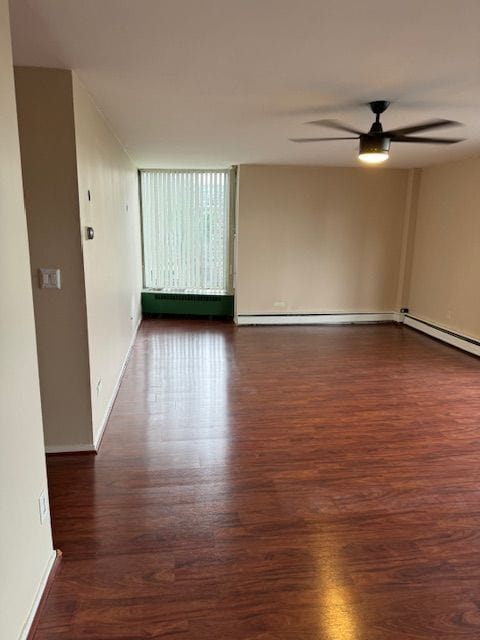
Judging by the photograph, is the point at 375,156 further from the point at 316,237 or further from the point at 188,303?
the point at 188,303

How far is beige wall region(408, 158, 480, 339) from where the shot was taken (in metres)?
5.32

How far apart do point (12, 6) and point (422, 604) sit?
3.03 meters

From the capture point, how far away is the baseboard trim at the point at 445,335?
531 centimetres

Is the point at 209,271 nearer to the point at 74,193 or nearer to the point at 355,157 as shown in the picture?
the point at 355,157

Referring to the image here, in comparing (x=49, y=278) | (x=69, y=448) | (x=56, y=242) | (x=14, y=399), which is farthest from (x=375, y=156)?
(x=69, y=448)

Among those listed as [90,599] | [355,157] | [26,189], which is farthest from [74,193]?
[355,157]

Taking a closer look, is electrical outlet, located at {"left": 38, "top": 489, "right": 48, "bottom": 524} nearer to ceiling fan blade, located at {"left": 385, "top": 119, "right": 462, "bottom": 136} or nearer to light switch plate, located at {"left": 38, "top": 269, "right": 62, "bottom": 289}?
light switch plate, located at {"left": 38, "top": 269, "right": 62, "bottom": 289}

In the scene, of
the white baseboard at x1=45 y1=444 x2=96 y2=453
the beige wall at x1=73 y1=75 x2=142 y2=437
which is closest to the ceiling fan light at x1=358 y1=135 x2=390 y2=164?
the beige wall at x1=73 y1=75 x2=142 y2=437

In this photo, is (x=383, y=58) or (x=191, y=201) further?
(x=191, y=201)

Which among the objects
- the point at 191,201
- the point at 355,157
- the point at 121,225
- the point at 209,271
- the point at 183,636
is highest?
the point at 355,157

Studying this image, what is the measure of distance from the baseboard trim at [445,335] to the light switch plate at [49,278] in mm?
4862

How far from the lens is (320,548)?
209cm

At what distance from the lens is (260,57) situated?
2.24 meters

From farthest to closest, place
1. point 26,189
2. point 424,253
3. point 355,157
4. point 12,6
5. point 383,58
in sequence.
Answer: point 424,253
point 355,157
point 26,189
point 383,58
point 12,6
